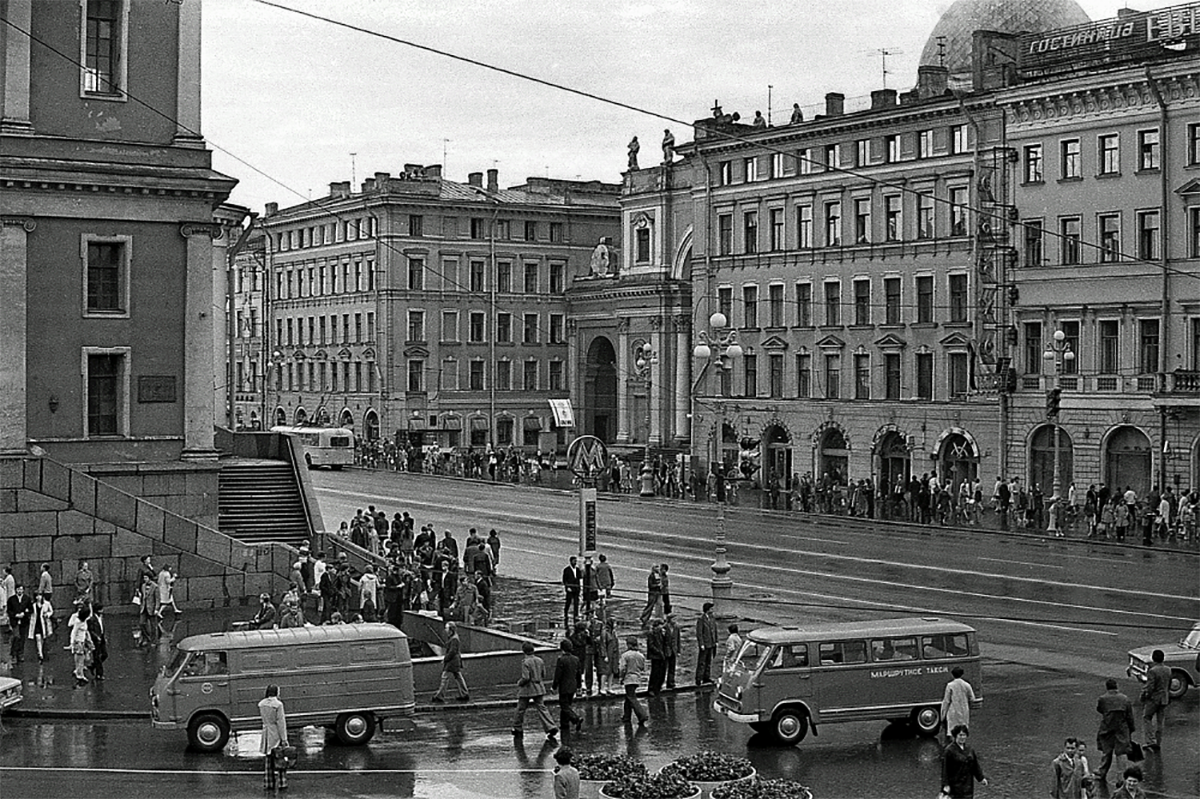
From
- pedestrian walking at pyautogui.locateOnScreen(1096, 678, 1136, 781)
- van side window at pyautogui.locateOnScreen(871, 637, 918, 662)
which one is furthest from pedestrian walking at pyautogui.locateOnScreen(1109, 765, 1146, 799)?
van side window at pyautogui.locateOnScreen(871, 637, 918, 662)

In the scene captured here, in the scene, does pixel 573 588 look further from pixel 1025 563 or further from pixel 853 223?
pixel 853 223

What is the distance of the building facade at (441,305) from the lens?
107750mm

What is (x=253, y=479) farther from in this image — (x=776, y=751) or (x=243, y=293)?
(x=243, y=293)

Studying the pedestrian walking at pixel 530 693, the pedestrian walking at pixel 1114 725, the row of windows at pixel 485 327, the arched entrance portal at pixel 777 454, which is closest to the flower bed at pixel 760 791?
the pedestrian walking at pixel 1114 725

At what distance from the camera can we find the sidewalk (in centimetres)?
2767

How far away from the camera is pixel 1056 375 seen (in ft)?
200

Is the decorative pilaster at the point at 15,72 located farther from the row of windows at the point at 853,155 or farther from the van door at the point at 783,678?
the row of windows at the point at 853,155

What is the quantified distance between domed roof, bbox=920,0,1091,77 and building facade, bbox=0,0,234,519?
4236 cm

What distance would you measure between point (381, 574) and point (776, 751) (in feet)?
61.4

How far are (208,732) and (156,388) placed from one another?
18.7 m

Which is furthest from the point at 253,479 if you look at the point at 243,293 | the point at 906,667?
the point at 243,293

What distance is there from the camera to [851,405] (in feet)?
238

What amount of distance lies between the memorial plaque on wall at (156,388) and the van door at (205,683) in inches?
708

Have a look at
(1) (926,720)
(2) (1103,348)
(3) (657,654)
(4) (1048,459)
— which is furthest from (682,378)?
(1) (926,720)
